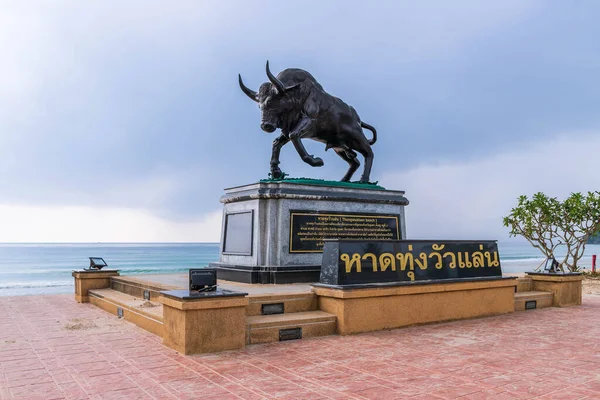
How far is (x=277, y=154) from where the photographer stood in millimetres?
10375

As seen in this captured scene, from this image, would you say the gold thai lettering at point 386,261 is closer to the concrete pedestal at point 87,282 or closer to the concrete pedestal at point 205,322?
the concrete pedestal at point 205,322

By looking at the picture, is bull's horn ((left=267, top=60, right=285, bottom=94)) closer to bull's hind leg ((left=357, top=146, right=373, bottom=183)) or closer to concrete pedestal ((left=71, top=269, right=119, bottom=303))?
bull's hind leg ((left=357, top=146, right=373, bottom=183))

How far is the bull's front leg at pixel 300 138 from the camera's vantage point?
1027cm

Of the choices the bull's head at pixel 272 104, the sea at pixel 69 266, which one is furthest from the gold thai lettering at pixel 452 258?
the sea at pixel 69 266

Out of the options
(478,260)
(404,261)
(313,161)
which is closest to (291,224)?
(313,161)

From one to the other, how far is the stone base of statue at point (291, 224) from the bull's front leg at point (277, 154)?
17.5 inches

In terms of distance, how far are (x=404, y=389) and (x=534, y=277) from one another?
24.5ft

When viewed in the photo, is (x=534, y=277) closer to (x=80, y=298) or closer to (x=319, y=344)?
(x=319, y=344)

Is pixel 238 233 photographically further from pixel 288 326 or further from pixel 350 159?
pixel 288 326

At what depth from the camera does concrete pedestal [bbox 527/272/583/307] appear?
10094 millimetres

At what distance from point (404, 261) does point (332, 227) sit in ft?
7.40

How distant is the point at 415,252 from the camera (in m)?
7.94

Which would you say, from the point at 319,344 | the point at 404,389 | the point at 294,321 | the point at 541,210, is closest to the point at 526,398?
the point at 404,389

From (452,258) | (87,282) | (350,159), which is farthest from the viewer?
(350,159)
